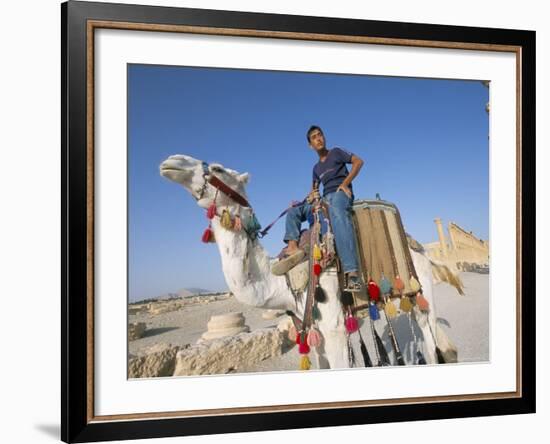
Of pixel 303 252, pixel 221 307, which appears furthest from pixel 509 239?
pixel 221 307

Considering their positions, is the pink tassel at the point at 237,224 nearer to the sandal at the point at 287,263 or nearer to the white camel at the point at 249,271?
the white camel at the point at 249,271

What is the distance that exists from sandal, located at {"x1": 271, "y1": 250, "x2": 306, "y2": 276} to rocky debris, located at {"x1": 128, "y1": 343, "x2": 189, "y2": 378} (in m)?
0.40

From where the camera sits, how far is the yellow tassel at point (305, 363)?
2766 millimetres

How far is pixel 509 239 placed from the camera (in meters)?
2.98

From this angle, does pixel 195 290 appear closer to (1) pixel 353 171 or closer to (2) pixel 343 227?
(2) pixel 343 227

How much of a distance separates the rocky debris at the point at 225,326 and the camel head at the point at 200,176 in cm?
38

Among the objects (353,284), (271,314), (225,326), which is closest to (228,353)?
(225,326)

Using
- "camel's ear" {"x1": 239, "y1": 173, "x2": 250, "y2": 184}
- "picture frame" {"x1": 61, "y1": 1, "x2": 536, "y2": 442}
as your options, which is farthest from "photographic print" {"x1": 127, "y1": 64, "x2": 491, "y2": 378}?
"picture frame" {"x1": 61, "y1": 1, "x2": 536, "y2": 442}

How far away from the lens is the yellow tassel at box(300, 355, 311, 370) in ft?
9.07

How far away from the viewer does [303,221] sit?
9.20 ft

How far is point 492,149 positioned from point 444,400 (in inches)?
36.9

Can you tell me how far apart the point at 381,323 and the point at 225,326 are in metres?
0.57

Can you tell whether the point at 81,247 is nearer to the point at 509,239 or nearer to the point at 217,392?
the point at 217,392

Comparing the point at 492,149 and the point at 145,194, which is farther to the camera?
the point at 492,149
